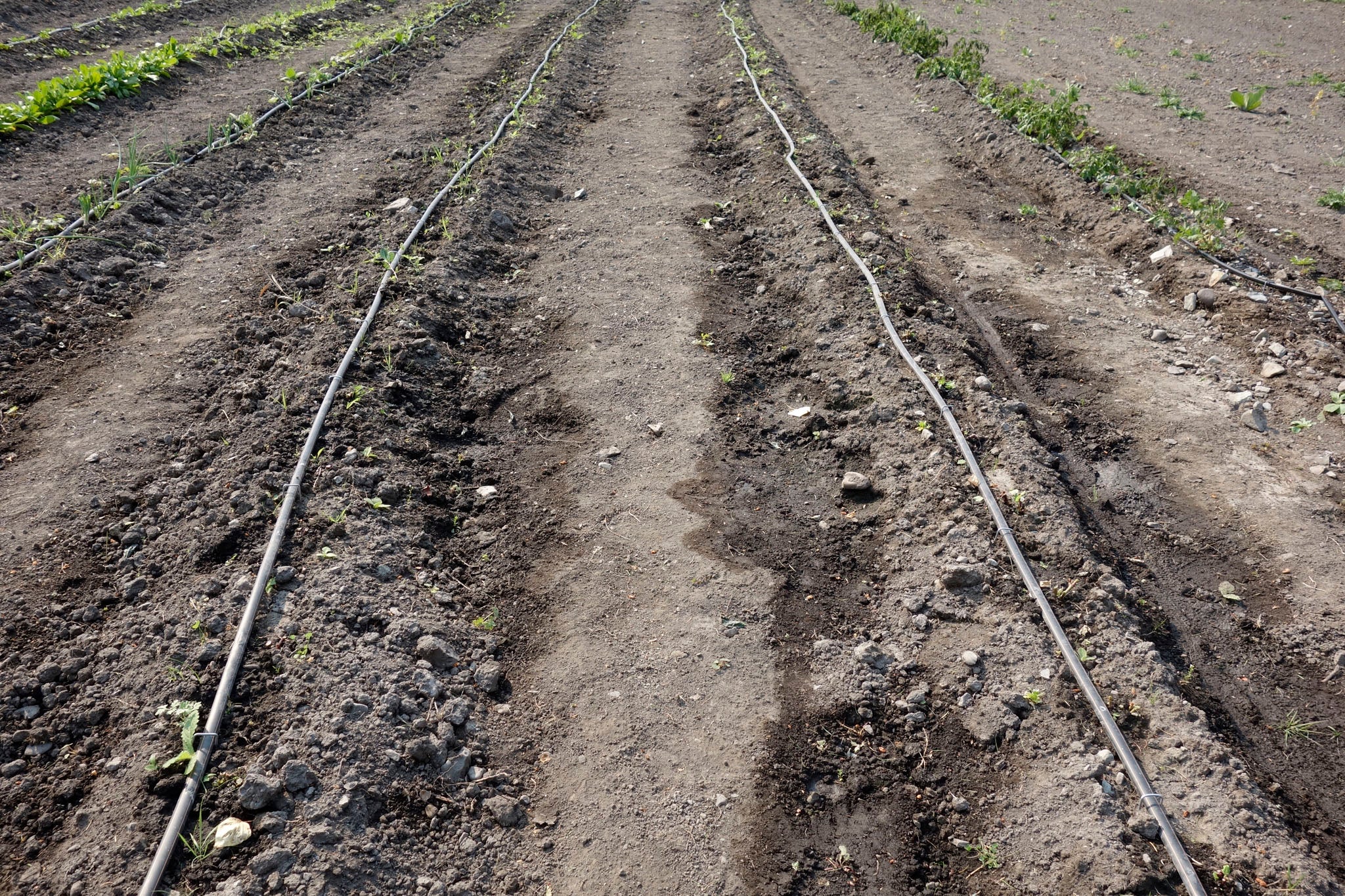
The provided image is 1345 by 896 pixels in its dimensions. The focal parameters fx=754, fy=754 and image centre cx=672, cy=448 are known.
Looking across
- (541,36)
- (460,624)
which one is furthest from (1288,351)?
(541,36)

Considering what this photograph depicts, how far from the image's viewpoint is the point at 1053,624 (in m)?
3.45

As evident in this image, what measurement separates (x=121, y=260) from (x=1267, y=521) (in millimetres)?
8003

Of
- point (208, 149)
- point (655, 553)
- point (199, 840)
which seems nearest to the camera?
point (199, 840)

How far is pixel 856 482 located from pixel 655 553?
1285mm

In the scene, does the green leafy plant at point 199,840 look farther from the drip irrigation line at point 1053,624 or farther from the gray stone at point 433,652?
the drip irrigation line at point 1053,624

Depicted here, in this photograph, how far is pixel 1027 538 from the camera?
3.97 m

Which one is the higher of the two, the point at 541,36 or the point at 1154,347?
the point at 541,36

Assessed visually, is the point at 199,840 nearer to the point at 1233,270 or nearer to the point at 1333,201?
the point at 1233,270

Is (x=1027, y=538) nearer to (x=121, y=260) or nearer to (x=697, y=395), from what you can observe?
(x=697, y=395)

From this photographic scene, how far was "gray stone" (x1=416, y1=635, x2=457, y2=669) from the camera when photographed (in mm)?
3402

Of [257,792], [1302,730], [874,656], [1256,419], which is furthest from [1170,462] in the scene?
[257,792]

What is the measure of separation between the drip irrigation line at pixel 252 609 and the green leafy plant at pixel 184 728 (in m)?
0.03

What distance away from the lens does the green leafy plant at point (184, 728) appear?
9.25 ft

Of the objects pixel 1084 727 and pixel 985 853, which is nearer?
pixel 985 853
